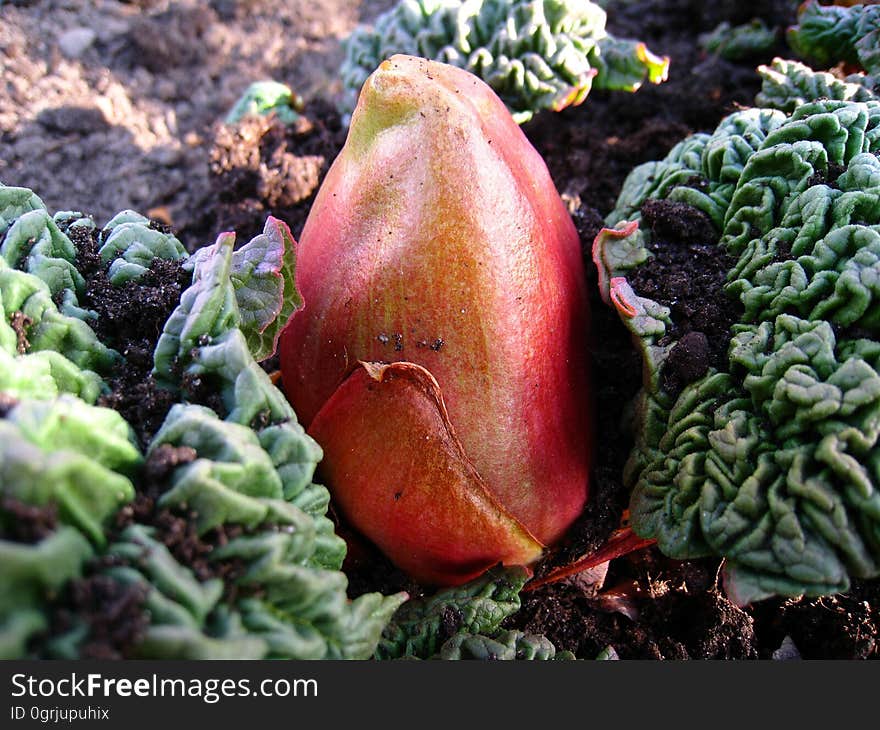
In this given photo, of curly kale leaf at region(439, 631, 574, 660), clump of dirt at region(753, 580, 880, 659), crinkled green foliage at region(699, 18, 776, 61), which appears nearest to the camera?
curly kale leaf at region(439, 631, 574, 660)

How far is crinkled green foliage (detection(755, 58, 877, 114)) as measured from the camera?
2510 millimetres

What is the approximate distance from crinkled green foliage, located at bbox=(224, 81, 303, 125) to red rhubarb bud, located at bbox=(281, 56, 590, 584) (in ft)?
5.04

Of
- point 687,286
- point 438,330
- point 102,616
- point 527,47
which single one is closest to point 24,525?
point 102,616

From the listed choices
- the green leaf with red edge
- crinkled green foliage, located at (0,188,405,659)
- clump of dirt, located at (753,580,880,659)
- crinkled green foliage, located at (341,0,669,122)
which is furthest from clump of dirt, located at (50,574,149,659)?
crinkled green foliage, located at (341,0,669,122)

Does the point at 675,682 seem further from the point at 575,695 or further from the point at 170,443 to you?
the point at 170,443

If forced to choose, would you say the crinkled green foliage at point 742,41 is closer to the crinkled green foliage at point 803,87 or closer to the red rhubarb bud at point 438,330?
the crinkled green foliage at point 803,87

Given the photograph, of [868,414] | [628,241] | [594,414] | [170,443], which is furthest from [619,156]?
[170,443]

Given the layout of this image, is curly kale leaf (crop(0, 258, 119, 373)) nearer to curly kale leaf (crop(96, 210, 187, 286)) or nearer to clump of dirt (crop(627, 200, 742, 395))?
curly kale leaf (crop(96, 210, 187, 286))

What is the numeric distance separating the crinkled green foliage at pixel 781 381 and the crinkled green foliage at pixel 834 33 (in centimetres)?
92

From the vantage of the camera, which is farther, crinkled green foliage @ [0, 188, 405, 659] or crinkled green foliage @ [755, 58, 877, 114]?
crinkled green foliage @ [755, 58, 877, 114]

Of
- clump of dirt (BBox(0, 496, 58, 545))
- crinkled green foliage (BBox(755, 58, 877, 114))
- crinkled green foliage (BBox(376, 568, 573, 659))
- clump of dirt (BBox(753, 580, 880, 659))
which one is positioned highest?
clump of dirt (BBox(0, 496, 58, 545))

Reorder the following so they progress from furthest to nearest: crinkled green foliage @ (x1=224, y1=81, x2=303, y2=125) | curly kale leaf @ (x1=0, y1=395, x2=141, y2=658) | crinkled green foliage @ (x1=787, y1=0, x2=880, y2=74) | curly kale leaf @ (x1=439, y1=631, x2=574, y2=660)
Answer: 1. crinkled green foliage @ (x1=224, y1=81, x2=303, y2=125)
2. crinkled green foliage @ (x1=787, y1=0, x2=880, y2=74)
3. curly kale leaf @ (x1=439, y1=631, x2=574, y2=660)
4. curly kale leaf @ (x1=0, y1=395, x2=141, y2=658)

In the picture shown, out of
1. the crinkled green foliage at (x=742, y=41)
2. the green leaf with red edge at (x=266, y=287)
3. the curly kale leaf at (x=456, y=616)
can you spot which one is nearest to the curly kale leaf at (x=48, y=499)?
the green leaf with red edge at (x=266, y=287)

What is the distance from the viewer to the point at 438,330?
1896mm
